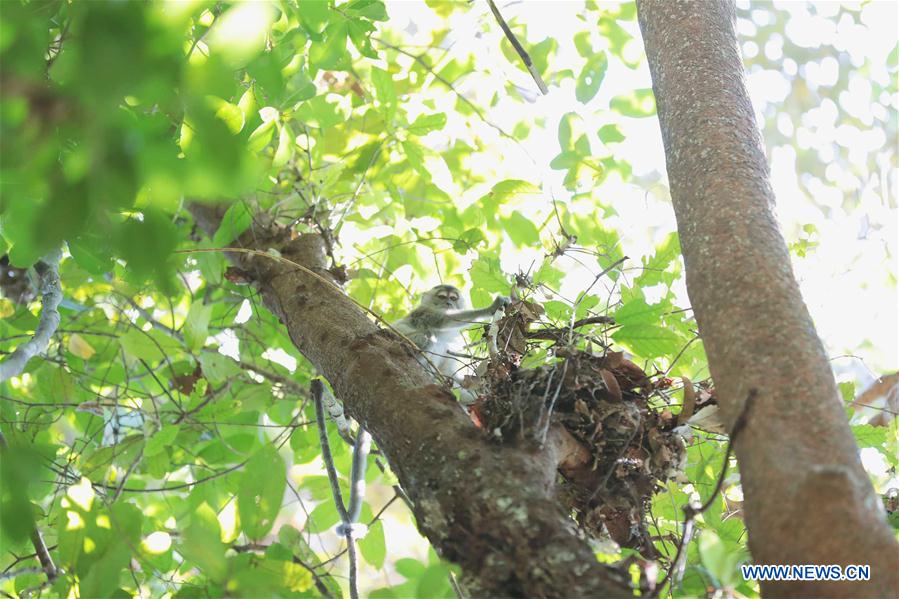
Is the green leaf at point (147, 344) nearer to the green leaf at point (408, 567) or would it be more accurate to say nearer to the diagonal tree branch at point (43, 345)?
the diagonal tree branch at point (43, 345)

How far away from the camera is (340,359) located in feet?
7.73

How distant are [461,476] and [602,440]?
1.83ft

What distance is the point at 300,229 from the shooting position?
3617mm

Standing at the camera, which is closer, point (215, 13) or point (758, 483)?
point (758, 483)

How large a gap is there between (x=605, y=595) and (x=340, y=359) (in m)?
1.18

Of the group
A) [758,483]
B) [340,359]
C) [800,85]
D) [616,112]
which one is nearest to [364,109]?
[616,112]

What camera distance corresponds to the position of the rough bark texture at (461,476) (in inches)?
59.9

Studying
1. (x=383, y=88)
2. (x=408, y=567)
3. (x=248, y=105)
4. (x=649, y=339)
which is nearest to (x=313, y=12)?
(x=248, y=105)

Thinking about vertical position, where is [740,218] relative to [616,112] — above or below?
below

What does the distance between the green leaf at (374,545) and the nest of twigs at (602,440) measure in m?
1.10

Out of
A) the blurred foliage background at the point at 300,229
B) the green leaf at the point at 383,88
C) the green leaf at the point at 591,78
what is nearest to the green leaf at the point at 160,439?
the blurred foliage background at the point at 300,229

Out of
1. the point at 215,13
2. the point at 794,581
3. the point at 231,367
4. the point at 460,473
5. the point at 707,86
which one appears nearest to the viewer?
the point at 794,581

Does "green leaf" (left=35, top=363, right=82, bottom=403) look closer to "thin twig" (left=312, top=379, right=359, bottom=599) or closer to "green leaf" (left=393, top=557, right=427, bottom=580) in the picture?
"thin twig" (left=312, top=379, right=359, bottom=599)

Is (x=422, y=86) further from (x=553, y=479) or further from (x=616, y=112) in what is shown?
(x=553, y=479)
